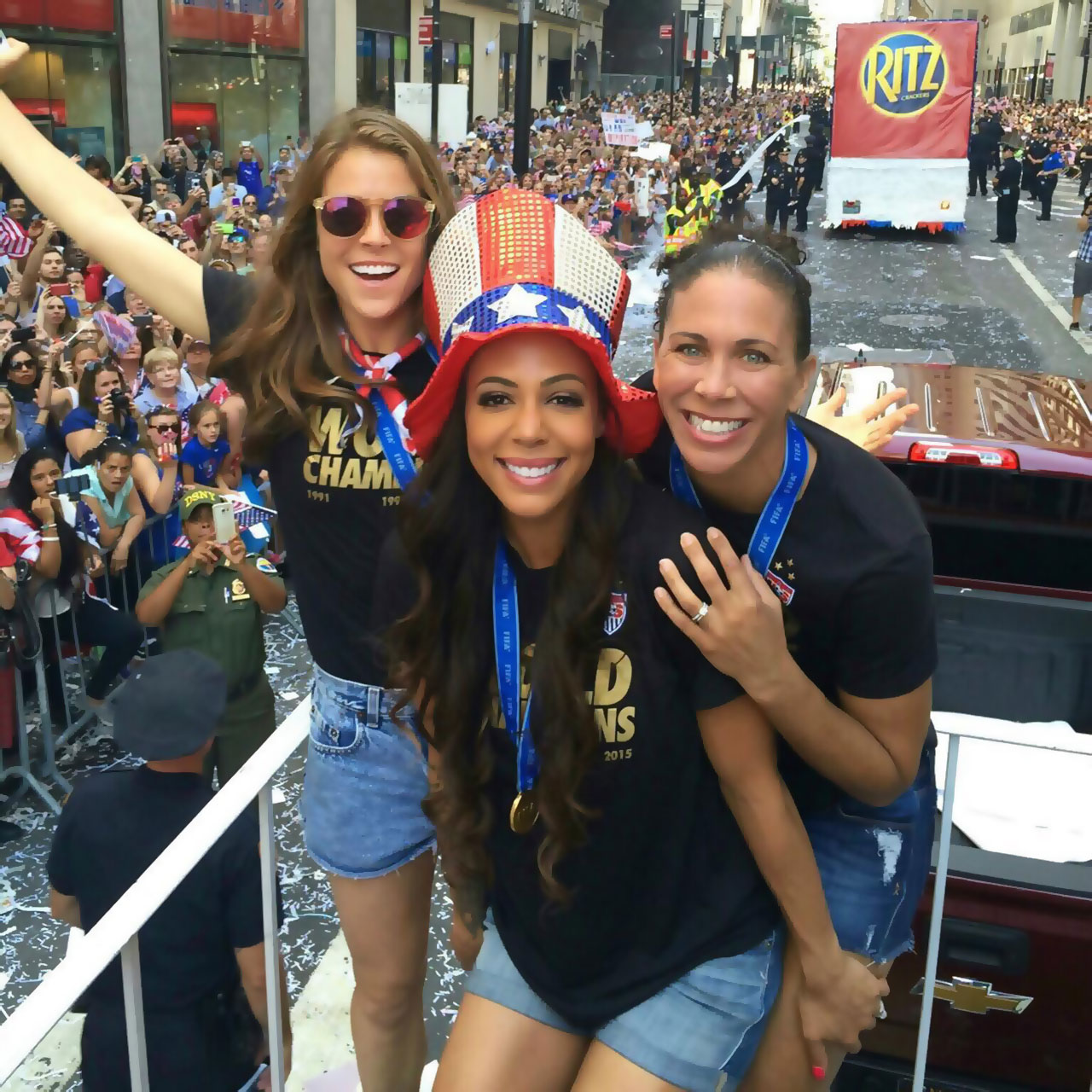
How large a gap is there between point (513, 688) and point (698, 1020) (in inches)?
21.4

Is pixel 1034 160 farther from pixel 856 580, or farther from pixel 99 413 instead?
pixel 856 580

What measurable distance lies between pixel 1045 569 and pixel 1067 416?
1.75 ft

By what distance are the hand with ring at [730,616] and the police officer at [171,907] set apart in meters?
1.45

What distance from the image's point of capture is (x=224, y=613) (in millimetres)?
5191

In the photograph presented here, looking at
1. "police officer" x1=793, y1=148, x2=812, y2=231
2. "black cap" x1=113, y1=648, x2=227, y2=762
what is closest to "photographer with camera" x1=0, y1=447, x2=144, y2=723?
"black cap" x1=113, y1=648, x2=227, y2=762

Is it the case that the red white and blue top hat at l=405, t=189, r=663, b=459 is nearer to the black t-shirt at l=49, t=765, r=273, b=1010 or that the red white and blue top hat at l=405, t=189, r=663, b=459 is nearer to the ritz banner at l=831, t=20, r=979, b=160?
the black t-shirt at l=49, t=765, r=273, b=1010

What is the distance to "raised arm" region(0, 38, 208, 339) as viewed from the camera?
2.51m

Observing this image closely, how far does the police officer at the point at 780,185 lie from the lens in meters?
22.8

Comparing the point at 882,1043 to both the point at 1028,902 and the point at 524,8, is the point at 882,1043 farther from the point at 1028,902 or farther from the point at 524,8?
the point at 524,8

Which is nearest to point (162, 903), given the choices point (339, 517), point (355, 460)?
point (339, 517)

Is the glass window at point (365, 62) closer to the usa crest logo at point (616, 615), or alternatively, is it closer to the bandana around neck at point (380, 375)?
the bandana around neck at point (380, 375)

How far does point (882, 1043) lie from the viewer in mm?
2783

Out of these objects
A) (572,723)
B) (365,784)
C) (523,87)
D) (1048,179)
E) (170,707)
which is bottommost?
(170,707)

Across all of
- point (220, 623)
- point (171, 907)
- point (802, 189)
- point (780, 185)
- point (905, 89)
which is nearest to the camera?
point (171, 907)
